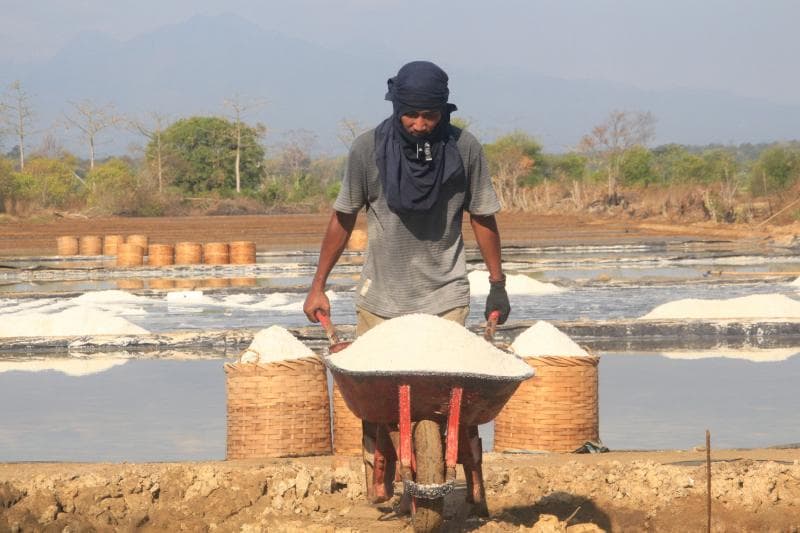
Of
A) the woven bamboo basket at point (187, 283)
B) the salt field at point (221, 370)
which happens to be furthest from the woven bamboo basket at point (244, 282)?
the woven bamboo basket at point (187, 283)

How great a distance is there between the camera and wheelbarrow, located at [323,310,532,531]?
3.51 m

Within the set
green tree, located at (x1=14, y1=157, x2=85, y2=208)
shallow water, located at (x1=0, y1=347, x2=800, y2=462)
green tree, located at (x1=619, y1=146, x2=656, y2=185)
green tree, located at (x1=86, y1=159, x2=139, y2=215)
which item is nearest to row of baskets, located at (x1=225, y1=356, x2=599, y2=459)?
shallow water, located at (x1=0, y1=347, x2=800, y2=462)

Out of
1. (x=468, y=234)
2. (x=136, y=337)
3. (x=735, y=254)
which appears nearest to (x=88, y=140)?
(x=468, y=234)

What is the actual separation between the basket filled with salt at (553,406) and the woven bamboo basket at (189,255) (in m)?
13.9

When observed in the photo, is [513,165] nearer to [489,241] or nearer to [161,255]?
[161,255]

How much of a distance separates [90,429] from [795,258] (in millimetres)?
14447

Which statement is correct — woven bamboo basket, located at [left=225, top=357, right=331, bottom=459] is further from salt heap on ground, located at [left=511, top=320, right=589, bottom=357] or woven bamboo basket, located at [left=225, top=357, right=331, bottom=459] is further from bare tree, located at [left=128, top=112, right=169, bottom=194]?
bare tree, located at [left=128, top=112, right=169, bottom=194]

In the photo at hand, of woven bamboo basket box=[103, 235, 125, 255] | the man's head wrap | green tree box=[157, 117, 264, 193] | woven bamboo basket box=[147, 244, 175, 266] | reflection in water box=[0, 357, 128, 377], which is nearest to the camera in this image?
the man's head wrap

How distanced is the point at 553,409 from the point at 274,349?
3.77 ft

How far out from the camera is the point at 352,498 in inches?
175

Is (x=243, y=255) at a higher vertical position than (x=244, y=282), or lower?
higher

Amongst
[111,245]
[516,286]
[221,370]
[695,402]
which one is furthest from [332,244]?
[111,245]

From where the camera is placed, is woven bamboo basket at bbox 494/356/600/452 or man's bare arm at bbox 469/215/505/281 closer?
man's bare arm at bbox 469/215/505/281

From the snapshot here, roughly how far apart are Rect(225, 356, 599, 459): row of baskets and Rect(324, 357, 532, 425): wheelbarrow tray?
1720 mm
